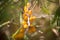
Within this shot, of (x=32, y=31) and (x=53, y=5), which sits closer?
(x=32, y=31)

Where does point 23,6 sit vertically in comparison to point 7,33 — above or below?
above

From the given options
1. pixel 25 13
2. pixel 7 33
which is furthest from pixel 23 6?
pixel 7 33

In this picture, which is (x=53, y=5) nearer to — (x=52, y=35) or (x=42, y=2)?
(x=42, y=2)

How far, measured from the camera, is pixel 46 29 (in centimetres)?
105

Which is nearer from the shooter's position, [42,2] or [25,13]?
[25,13]

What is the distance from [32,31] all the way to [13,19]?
14cm

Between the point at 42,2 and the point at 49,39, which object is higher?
the point at 42,2

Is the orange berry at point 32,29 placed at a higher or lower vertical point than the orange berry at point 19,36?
higher

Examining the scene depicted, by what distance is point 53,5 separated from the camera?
1.09m

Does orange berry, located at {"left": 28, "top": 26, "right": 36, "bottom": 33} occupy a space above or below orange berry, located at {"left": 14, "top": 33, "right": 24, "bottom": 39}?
above

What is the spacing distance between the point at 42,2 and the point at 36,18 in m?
0.11

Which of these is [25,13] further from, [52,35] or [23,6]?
A: [52,35]

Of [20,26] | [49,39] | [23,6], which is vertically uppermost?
[23,6]

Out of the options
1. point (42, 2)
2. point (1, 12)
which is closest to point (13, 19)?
point (1, 12)
